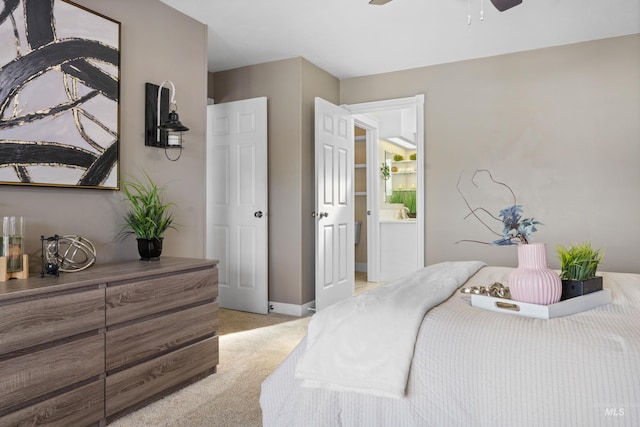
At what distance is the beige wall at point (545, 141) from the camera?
3850mm

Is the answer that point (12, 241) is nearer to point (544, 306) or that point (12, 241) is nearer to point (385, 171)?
point (544, 306)

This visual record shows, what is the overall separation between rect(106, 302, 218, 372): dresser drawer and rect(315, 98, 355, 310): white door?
5.50 feet

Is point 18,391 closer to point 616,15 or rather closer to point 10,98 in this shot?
point 10,98

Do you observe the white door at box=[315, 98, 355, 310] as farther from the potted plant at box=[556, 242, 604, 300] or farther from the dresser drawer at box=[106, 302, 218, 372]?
the potted plant at box=[556, 242, 604, 300]

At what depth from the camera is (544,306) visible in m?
1.53

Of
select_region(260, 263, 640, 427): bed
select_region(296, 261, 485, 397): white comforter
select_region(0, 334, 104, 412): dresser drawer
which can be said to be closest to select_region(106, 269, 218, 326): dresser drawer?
select_region(0, 334, 104, 412): dresser drawer

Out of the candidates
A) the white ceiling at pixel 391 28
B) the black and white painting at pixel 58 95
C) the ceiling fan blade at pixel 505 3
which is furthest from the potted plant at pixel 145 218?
the ceiling fan blade at pixel 505 3

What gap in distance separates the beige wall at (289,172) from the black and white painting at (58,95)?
1.80 m

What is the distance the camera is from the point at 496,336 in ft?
4.56

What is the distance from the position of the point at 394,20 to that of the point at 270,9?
3.17ft

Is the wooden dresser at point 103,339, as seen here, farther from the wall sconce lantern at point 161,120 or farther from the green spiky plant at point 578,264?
the green spiky plant at point 578,264

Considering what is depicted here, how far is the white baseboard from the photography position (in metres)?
4.23

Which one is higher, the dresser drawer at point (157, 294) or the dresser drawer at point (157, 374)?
the dresser drawer at point (157, 294)

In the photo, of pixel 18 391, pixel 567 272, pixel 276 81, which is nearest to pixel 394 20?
pixel 276 81
